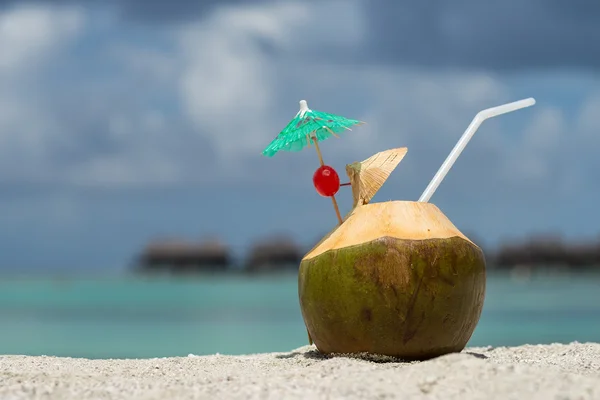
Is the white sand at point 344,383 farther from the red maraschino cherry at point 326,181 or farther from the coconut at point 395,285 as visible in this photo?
the red maraschino cherry at point 326,181

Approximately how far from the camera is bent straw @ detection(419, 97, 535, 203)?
10023 millimetres

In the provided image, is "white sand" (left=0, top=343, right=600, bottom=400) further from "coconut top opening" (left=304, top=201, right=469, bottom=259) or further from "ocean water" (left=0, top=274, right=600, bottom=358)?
"ocean water" (left=0, top=274, right=600, bottom=358)

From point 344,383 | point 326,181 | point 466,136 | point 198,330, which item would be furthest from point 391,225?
point 198,330

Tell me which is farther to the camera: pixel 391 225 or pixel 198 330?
pixel 198 330

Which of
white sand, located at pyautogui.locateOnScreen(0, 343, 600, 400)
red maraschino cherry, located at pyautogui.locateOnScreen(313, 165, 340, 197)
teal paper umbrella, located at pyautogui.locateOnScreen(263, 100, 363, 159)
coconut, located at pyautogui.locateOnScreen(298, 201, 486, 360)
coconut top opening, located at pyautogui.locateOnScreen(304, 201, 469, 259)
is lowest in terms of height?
white sand, located at pyautogui.locateOnScreen(0, 343, 600, 400)

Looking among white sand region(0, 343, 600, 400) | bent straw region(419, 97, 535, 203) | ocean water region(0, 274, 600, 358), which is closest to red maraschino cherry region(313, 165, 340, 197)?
bent straw region(419, 97, 535, 203)

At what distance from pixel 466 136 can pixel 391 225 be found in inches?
64.7

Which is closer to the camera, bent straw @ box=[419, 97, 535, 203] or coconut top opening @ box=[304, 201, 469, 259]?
coconut top opening @ box=[304, 201, 469, 259]

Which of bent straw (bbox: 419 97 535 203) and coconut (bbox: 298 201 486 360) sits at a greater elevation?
bent straw (bbox: 419 97 535 203)

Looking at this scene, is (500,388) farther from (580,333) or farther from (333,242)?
(580,333)

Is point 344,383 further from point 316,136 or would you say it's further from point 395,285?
point 316,136

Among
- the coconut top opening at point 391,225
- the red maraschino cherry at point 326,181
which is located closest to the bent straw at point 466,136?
the coconut top opening at point 391,225

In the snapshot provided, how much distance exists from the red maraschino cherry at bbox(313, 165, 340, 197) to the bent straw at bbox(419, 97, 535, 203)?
0.96 metres

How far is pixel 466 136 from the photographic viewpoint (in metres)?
10.2
